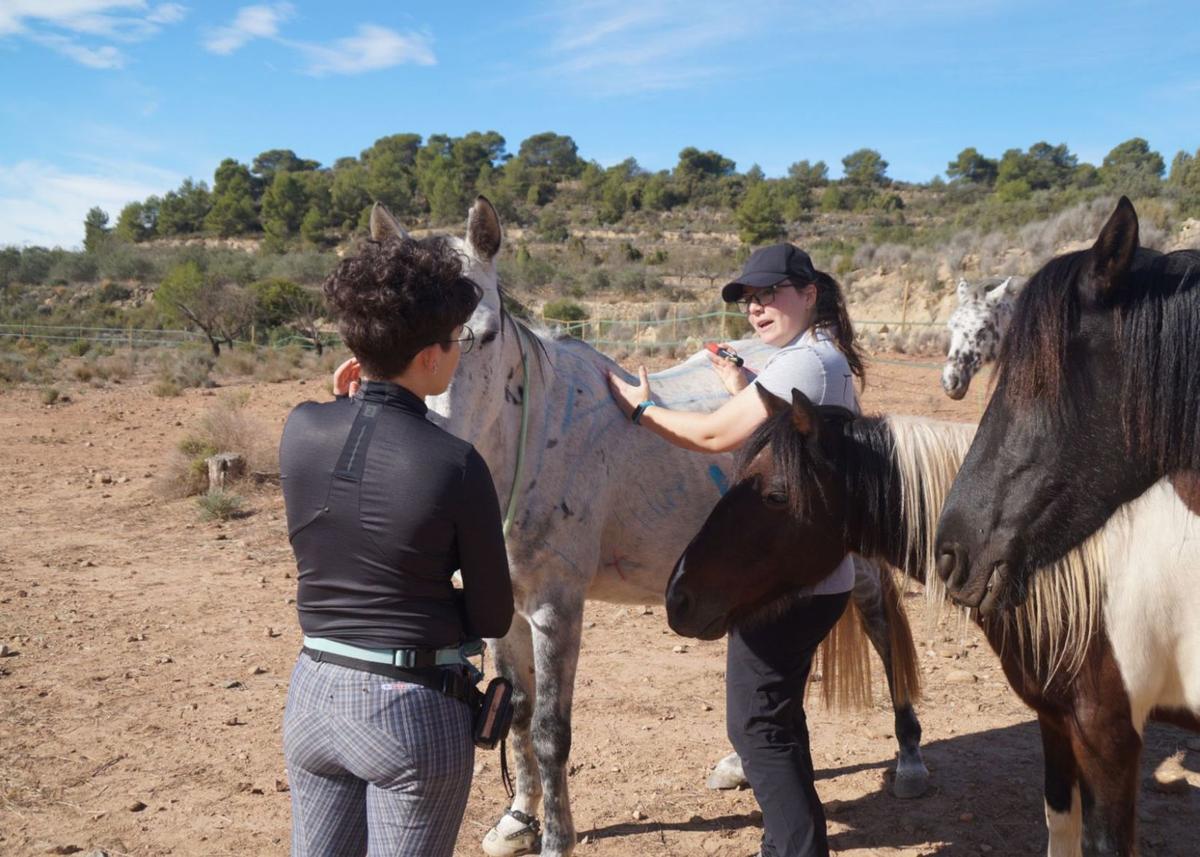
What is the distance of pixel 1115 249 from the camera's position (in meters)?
1.69

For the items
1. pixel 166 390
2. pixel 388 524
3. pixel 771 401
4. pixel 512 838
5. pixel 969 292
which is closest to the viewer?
pixel 388 524

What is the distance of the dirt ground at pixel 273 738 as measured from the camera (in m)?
3.49

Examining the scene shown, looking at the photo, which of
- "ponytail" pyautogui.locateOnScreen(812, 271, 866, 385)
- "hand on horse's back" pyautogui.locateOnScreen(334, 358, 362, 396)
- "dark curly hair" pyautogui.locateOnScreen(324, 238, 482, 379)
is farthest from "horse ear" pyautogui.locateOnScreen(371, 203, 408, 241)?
"ponytail" pyautogui.locateOnScreen(812, 271, 866, 385)

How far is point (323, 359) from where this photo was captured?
78.3 feet

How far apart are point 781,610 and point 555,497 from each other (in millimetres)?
993

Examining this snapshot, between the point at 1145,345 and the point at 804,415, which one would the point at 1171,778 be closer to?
the point at 804,415

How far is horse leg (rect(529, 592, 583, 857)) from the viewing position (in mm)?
3039

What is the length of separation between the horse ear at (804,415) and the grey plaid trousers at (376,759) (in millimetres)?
1155

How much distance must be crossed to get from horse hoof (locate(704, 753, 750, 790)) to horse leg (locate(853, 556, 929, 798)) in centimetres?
67

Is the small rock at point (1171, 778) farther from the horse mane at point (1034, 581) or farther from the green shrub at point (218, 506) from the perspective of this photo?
the green shrub at point (218, 506)

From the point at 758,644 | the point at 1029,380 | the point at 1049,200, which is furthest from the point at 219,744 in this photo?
the point at 1049,200

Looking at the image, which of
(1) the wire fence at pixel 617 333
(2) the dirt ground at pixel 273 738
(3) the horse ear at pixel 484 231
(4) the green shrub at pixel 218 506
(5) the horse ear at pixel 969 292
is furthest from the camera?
(1) the wire fence at pixel 617 333

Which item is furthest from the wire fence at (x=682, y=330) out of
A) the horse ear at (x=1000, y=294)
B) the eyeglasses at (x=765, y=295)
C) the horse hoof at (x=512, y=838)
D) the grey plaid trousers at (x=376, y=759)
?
the grey plaid trousers at (x=376, y=759)

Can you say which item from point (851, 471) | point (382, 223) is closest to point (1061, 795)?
point (851, 471)
